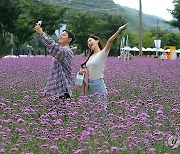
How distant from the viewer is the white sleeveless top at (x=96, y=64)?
6.36m

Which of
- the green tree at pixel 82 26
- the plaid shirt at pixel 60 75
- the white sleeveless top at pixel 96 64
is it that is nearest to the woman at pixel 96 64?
the white sleeveless top at pixel 96 64

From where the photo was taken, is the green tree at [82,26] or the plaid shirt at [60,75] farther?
the green tree at [82,26]

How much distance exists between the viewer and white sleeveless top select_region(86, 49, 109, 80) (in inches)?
250

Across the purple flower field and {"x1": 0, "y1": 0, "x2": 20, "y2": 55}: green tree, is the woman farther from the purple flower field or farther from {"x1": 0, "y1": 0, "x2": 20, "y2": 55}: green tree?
{"x1": 0, "y1": 0, "x2": 20, "y2": 55}: green tree

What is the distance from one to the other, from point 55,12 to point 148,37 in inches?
1601

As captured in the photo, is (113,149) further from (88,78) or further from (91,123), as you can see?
(88,78)

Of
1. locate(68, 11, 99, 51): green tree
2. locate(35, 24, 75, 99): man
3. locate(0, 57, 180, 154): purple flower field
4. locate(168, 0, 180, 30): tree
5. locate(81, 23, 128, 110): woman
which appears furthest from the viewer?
locate(68, 11, 99, 51): green tree

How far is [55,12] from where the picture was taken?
36.1 m

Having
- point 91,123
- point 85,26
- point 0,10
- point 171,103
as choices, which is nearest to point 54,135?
point 91,123

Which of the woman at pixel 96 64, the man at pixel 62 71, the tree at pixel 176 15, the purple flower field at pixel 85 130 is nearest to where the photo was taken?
the purple flower field at pixel 85 130

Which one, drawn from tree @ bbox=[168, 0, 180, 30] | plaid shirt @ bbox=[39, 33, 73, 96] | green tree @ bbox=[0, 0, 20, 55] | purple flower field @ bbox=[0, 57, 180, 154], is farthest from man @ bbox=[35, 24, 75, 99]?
tree @ bbox=[168, 0, 180, 30]

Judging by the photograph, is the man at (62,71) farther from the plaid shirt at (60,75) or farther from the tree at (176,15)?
the tree at (176,15)

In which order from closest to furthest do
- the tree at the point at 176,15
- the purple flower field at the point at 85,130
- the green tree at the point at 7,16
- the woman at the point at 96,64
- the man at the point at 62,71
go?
the purple flower field at the point at 85,130
the man at the point at 62,71
the woman at the point at 96,64
the green tree at the point at 7,16
the tree at the point at 176,15

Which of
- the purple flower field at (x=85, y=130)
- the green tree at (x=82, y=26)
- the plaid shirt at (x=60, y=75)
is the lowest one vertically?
the purple flower field at (x=85, y=130)
